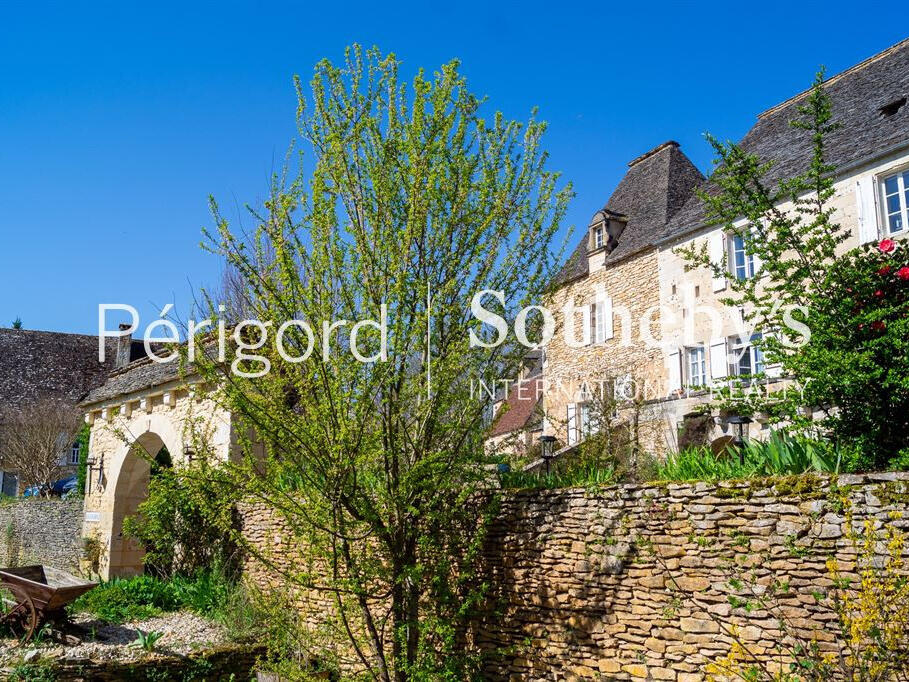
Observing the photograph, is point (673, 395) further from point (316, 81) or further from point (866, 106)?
point (316, 81)

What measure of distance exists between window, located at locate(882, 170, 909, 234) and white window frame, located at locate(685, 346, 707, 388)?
4.41m

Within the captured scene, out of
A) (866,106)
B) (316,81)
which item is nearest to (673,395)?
(866,106)

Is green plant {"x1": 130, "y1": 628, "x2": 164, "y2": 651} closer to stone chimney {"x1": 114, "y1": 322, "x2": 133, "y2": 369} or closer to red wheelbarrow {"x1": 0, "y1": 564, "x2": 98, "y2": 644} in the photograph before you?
red wheelbarrow {"x1": 0, "y1": 564, "x2": 98, "y2": 644}

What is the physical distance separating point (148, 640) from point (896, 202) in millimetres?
13435

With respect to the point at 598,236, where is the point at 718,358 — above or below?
below

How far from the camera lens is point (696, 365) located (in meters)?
16.0

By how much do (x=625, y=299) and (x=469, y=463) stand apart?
39.6ft

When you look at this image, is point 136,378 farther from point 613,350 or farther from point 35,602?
point 613,350

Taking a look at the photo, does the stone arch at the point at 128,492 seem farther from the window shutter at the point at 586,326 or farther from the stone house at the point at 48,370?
the stone house at the point at 48,370

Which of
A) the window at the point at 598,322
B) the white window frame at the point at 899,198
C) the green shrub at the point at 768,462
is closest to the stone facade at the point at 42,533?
the window at the point at 598,322

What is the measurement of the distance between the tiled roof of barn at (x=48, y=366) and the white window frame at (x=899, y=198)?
29043 mm

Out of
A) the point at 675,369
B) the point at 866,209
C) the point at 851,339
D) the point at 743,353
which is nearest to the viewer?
the point at 851,339

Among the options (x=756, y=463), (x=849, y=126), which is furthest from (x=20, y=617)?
(x=849, y=126)

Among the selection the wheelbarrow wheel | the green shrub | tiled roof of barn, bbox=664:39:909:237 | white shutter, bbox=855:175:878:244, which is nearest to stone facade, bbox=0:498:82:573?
the wheelbarrow wheel
